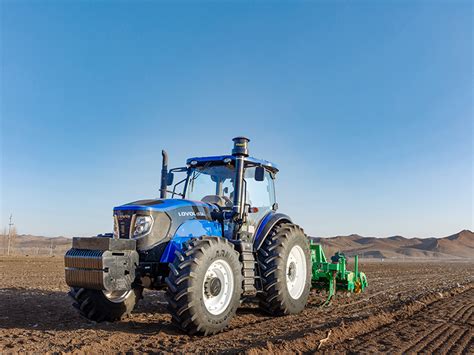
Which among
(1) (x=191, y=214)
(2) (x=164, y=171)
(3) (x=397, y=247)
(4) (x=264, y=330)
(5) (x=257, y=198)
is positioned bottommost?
(3) (x=397, y=247)

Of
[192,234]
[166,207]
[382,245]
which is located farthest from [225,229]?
[382,245]

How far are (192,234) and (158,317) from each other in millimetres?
1798

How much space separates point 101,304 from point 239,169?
9.74ft

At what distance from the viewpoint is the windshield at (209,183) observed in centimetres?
774

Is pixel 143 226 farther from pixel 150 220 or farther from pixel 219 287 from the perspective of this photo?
pixel 219 287

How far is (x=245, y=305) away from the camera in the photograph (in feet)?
29.0

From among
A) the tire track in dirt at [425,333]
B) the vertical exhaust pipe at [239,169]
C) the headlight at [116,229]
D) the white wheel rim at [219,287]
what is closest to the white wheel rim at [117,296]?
the headlight at [116,229]

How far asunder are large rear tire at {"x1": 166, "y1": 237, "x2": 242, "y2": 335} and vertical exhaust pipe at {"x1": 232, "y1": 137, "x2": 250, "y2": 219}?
2.97 feet

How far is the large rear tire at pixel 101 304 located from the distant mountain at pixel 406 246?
59769mm

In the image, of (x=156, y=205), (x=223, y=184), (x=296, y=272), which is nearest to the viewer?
(x=156, y=205)

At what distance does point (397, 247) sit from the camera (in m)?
89.7

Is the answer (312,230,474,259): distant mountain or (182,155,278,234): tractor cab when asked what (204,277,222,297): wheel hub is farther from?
(312,230,474,259): distant mountain

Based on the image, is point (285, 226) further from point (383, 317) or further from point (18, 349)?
point (18, 349)

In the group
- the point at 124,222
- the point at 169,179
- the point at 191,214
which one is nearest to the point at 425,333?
the point at 191,214
